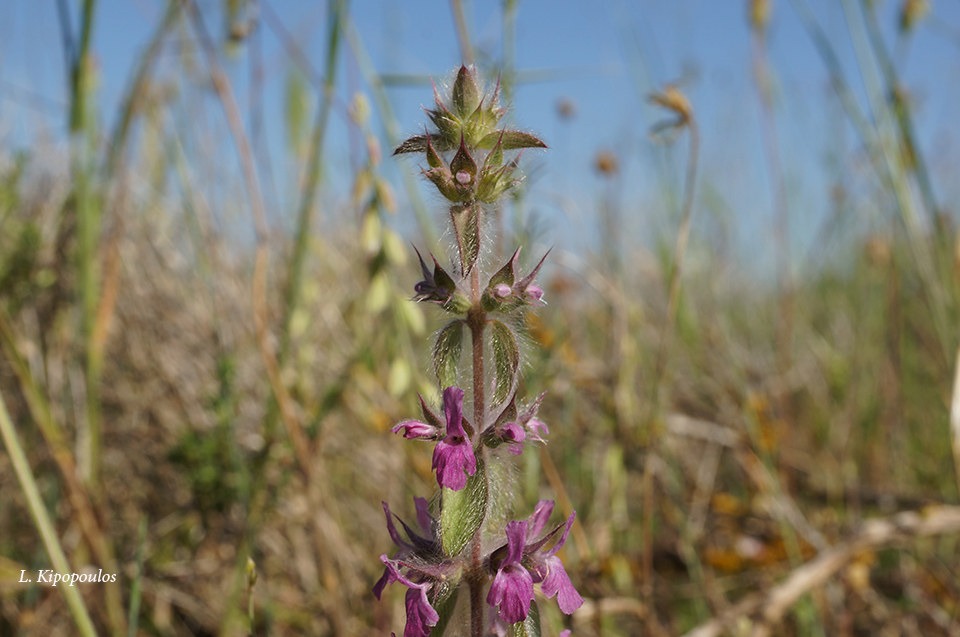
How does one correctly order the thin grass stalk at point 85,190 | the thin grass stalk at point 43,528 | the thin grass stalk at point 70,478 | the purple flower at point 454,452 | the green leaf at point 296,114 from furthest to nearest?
1. the green leaf at point 296,114
2. the thin grass stalk at point 85,190
3. the thin grass stalk at point 70,478
4. the thin grass stalk at point 43,528
5. the purple flower at point 454,452

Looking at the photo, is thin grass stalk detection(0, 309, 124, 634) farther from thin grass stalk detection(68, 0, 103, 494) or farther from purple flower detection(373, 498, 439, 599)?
purple flower detection(373, 498, 439, 599)

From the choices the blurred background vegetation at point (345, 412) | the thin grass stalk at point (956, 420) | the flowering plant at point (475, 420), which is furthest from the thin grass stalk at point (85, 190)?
the thin grass stalk at point (956, 420)

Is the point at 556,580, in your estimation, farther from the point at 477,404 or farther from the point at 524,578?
the point at 477,404

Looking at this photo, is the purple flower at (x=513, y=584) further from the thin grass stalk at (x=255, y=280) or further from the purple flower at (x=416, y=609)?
the thin grass stalk at (x=255, y=280)

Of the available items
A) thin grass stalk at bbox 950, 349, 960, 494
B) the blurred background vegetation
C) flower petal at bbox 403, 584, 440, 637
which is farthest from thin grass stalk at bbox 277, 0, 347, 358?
thin grass stalk at bbox 950, 349, 960, 494

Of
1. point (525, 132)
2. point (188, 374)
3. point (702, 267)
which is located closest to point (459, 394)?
point (525, 132)

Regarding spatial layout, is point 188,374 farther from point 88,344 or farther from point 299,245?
point 299,245
